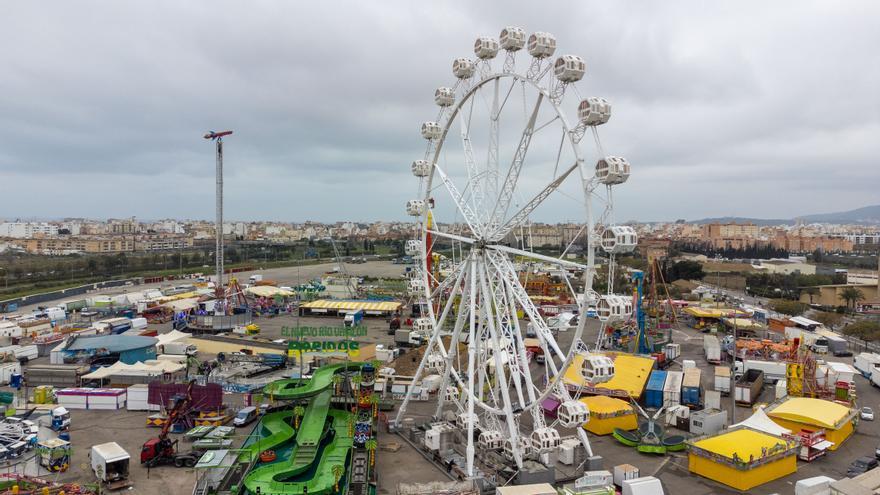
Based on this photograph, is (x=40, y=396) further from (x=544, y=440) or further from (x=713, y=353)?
(x=713, y=353)

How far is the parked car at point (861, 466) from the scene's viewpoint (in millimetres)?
23200

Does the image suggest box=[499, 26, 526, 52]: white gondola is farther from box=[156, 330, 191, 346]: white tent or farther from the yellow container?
box=[156, 330, 191, 346]: white tent

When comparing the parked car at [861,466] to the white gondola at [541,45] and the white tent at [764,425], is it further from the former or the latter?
the white gondola at [541,45]

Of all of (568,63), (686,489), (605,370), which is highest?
(568,63)

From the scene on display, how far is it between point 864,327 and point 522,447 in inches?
1878

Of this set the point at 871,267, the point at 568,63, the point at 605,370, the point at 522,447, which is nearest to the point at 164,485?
the point at 522,447

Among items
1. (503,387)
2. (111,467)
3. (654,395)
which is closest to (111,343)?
(111,467)

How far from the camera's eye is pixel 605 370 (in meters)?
18.9

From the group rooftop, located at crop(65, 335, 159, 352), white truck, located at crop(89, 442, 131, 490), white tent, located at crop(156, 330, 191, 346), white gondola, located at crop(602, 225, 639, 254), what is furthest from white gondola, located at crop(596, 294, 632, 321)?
white tent, located at crop(156, 330, 191, 346)

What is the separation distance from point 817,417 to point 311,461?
23.4 m

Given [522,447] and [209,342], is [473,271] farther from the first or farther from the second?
[209,342]

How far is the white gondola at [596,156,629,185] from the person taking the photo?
18.4 metres

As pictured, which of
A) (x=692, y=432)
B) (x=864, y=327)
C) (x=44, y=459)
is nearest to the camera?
(x=44, y=459)

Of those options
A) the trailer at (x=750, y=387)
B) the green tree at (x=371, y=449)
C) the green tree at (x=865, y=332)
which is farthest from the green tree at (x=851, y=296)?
the green tree at (x=371, y=449)
